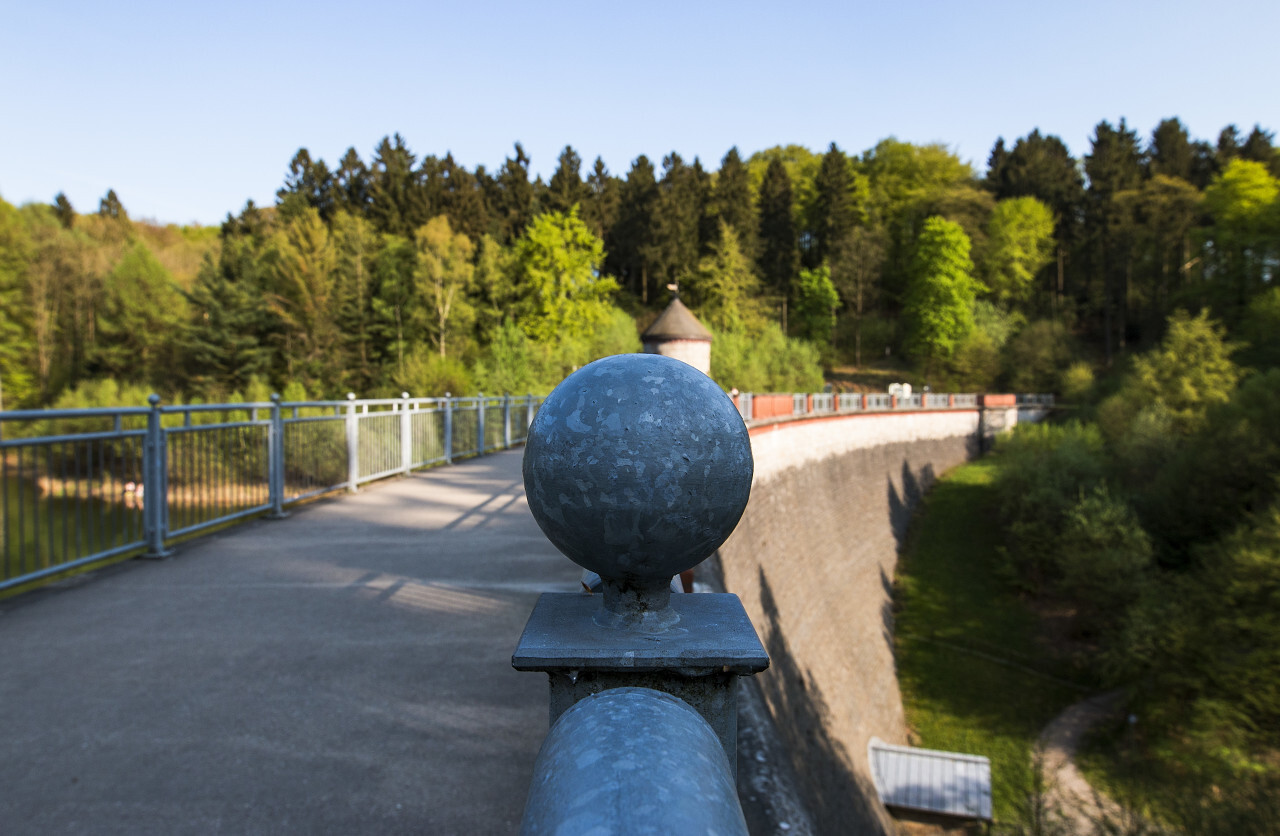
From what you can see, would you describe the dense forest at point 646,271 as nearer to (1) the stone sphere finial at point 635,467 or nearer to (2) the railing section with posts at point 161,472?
(2) the railing section with posts at point 161,472

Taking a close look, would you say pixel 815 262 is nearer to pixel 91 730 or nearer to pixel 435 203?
pixel 435 203

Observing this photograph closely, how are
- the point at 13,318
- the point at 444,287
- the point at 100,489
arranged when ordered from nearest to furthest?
the point at 100,489 → the point at 13,318 → the point at 444,287

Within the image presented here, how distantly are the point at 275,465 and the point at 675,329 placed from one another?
9080mm

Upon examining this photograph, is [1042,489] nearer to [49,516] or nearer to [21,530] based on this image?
[49,516]

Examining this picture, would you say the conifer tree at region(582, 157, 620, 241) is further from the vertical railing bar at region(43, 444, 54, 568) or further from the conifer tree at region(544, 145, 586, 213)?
the vertical railing bar at region(43, 444, 54, 568)

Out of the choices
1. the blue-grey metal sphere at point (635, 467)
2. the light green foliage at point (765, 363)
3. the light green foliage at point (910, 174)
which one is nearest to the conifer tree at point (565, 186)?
the light green foliage at point (765, 363)

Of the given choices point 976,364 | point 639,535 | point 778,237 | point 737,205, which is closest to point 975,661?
point 639,535

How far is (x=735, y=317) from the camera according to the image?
154ft

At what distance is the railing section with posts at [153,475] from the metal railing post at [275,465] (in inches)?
0.4

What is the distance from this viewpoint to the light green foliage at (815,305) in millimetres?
56094

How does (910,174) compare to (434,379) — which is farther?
(910,174)

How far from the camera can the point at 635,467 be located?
4.26 feet

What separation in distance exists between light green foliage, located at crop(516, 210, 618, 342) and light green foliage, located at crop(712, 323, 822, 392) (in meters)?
6.93

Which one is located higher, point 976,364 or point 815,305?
point 815,305
